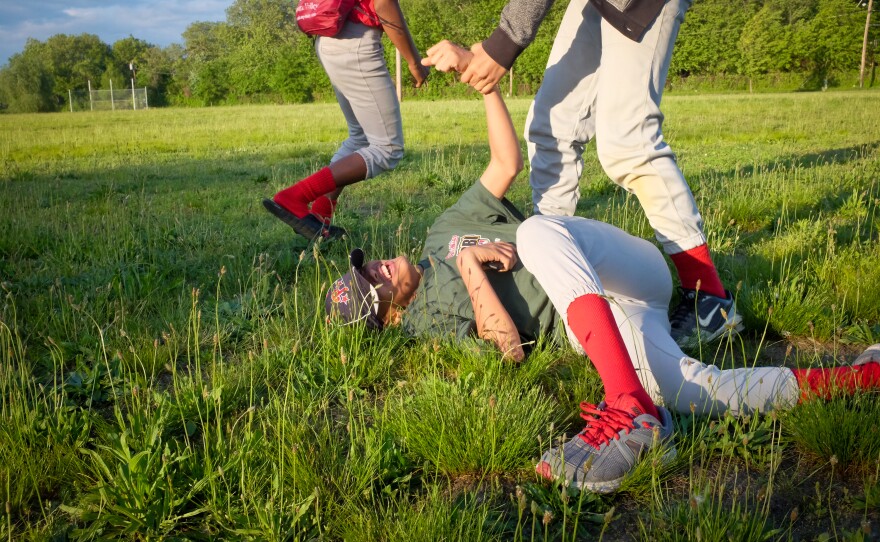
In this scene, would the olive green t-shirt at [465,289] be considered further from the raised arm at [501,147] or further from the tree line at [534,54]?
the tree line at [534,54]

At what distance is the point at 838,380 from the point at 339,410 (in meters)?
1.74

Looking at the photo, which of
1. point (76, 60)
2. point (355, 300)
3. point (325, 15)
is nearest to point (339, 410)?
point (355, 300)

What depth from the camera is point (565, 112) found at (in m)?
3.44

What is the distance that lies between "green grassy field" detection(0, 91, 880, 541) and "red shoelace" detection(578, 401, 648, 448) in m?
0.12

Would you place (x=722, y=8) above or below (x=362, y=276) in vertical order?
above

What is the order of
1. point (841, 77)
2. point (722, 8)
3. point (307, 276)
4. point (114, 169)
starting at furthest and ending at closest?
1. point (722, 8)
2. point (841, 77)
3. point (114, 169)
4. point (307, 276)

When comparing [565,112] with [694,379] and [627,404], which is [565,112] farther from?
[627,404]

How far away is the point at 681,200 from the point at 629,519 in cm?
173

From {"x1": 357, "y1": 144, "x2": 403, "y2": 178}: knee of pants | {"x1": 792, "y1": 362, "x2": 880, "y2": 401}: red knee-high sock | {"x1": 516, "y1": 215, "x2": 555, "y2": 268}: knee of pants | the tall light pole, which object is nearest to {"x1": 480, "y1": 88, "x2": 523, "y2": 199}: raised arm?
{"x1": 516, "y1": 215, "x2": 555, "y2": 268}: knee of pants

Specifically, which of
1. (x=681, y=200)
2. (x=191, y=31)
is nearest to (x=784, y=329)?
(x=681, y=200)

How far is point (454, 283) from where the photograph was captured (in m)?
2.93

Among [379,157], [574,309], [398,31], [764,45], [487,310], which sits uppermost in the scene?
[764,45]

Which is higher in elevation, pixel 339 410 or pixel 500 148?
pixel 500 148

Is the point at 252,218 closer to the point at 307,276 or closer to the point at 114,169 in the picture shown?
the point at 307,276
